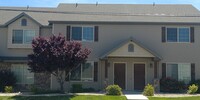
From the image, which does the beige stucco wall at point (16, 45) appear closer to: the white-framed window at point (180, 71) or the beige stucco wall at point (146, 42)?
the beige stucco wall at point (146, 42)

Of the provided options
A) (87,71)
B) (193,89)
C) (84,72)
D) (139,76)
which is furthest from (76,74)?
(193,89)

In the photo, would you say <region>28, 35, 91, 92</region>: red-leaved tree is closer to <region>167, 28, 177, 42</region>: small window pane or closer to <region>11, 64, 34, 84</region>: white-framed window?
<region>11, 64, 34, 84</region>: white-framed window

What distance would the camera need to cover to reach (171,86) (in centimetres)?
2833

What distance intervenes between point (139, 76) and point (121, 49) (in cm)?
283

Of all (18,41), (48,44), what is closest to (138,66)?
(48,44)

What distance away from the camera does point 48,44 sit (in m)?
26.2

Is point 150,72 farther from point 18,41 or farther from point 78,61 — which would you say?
point 18,41

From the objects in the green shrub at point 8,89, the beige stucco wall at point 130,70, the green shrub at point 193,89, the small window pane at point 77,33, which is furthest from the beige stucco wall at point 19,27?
the green shrub at point 193,89

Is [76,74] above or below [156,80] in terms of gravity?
above

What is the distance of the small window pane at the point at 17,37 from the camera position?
30781mm

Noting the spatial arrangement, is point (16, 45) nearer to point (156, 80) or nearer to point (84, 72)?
point (84, 72)

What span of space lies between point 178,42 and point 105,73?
641 cm

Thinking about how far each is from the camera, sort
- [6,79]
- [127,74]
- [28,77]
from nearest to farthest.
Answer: [6,79], [127,74], [28,77]

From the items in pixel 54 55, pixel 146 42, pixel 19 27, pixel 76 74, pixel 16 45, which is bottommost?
pixel 76 74
